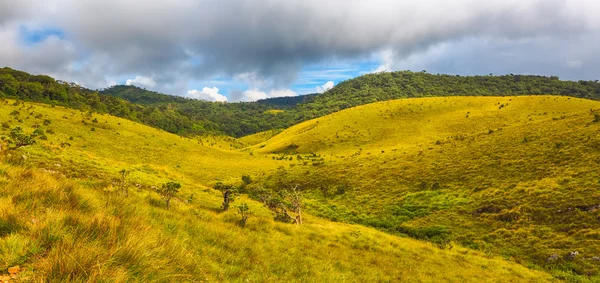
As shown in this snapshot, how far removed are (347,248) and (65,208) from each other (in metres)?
13.1

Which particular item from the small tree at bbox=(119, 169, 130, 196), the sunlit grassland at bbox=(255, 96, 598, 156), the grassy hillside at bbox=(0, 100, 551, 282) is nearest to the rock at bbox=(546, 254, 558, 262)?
the grassy hillside at bbox=(0, 100, 551, 282)

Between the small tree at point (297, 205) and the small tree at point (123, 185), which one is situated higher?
the small tree at point (123, 185)

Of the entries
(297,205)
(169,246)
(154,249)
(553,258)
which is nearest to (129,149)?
(297,205)

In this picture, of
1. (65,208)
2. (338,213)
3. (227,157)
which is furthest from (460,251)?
(227,157)

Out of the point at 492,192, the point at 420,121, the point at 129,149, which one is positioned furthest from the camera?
the point at 420,121

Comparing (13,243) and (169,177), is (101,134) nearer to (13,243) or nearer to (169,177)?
(169,177)

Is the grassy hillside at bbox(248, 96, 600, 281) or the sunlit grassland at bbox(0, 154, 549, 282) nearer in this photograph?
the sunlit grassland at bbox(0, 154, 549, 282)

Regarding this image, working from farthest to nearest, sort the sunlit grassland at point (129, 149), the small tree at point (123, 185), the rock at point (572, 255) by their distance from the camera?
the sunlit grassland at point (129, 149) → the rock at point (572, 255) → the small tree at point (123, 185)

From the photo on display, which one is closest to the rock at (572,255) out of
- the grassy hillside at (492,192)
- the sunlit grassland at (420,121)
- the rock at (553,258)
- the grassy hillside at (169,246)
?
the grassy hillside at (492,192)

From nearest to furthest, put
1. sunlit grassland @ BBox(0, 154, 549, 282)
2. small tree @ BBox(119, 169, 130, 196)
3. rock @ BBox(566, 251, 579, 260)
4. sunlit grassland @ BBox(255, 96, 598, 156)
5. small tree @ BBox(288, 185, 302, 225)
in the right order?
sunlit grassland @ BBox(0, 154, 549, 282) → small tree @ BBox(119, 169, 130, 196) → rock @ BBox(566, 251, 579, 260) → small tree @ BBox(288, 185, 302, 225) → sunlit grassland @ BBox(255, 96, 598, 156)

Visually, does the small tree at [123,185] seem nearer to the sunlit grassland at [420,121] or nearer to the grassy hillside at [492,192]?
the grassy hillside at [492,192]

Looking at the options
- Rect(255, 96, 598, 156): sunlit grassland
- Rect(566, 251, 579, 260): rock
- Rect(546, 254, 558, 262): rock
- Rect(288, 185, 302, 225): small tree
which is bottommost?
Rect(546, 254, 558, 262): rock

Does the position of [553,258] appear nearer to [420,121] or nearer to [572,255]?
[572,255]

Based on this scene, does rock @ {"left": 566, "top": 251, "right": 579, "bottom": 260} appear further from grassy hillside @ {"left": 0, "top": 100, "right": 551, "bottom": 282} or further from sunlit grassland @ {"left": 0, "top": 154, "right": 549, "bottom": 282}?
sunlit grassland @ {"left": 0, "top": 154, "right": 549, "bottom": 282}
